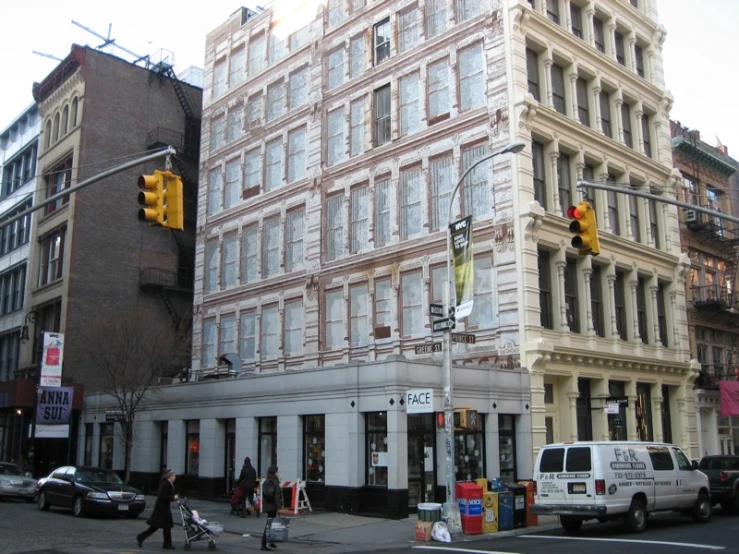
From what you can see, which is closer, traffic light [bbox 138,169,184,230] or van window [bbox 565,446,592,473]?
traffic light [bbox 138,169,184,230]

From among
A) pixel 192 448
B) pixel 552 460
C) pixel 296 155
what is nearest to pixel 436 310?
pixel 552 460

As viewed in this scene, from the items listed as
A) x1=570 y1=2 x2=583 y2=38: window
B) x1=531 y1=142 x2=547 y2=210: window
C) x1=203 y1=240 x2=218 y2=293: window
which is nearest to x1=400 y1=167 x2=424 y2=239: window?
x1=531 y1=142 x2=547 y2=210: window

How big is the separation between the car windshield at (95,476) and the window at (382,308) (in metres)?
11.6

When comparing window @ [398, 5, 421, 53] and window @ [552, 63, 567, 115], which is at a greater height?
window @ [398, 5, 421, 53]

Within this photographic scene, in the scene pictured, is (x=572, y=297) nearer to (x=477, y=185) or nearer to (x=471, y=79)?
(x=477, y=185)

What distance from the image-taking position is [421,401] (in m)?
21.8

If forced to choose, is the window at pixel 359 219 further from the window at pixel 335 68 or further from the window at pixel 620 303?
the window at pixel 620 303

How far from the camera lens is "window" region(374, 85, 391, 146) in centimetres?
3388

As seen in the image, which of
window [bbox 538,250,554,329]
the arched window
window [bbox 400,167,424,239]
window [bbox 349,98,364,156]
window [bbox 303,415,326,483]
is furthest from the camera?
the arched window

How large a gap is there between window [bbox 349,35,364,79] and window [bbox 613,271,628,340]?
571 inches

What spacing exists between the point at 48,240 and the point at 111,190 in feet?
17.3

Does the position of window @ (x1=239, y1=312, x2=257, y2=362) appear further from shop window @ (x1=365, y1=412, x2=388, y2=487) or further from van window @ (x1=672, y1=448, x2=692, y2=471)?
van window @ (x1=672, y1=448, x2=692, y2=471)

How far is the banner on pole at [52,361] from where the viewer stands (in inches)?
1454

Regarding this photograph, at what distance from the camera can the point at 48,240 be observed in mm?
46969
